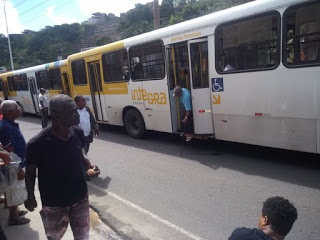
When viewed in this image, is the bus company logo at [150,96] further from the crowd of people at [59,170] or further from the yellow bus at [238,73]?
the crowd of people at [59,170]

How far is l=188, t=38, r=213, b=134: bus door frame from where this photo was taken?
19.7 ft

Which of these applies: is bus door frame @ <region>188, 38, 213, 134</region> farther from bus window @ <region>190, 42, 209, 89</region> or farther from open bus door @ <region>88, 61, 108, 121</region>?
open bus door @ <region>88, 61, 108, 121</region>

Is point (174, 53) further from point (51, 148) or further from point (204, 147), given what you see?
point (51, 148)

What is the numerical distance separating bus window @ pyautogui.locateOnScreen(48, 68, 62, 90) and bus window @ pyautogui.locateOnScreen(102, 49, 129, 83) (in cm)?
451

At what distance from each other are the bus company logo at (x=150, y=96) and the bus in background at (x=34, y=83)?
5.17 m

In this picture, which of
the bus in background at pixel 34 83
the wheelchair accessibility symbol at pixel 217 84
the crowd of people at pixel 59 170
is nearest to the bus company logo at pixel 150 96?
the wheelchair accessibility symbol at pixel 217 84

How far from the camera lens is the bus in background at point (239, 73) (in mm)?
4523

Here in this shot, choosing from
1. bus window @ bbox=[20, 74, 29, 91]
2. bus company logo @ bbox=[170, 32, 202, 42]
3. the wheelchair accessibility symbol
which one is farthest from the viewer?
bus window @ bbox=[20, 74, 29, 91]

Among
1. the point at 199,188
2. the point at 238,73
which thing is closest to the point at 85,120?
the point at 199,188

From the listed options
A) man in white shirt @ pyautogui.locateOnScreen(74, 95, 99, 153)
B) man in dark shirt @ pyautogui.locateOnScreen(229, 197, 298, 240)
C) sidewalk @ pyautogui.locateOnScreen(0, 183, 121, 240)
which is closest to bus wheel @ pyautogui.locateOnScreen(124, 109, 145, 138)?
man in white shirt @ pyautogui.locateOnScreen(74, 95, 99, 153)

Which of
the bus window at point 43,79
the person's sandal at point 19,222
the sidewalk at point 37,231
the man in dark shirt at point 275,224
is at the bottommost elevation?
the sidewalk at point 37,231

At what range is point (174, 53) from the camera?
6590 millimetres

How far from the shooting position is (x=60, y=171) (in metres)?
2.32

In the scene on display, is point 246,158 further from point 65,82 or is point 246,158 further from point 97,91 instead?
point 65,82
